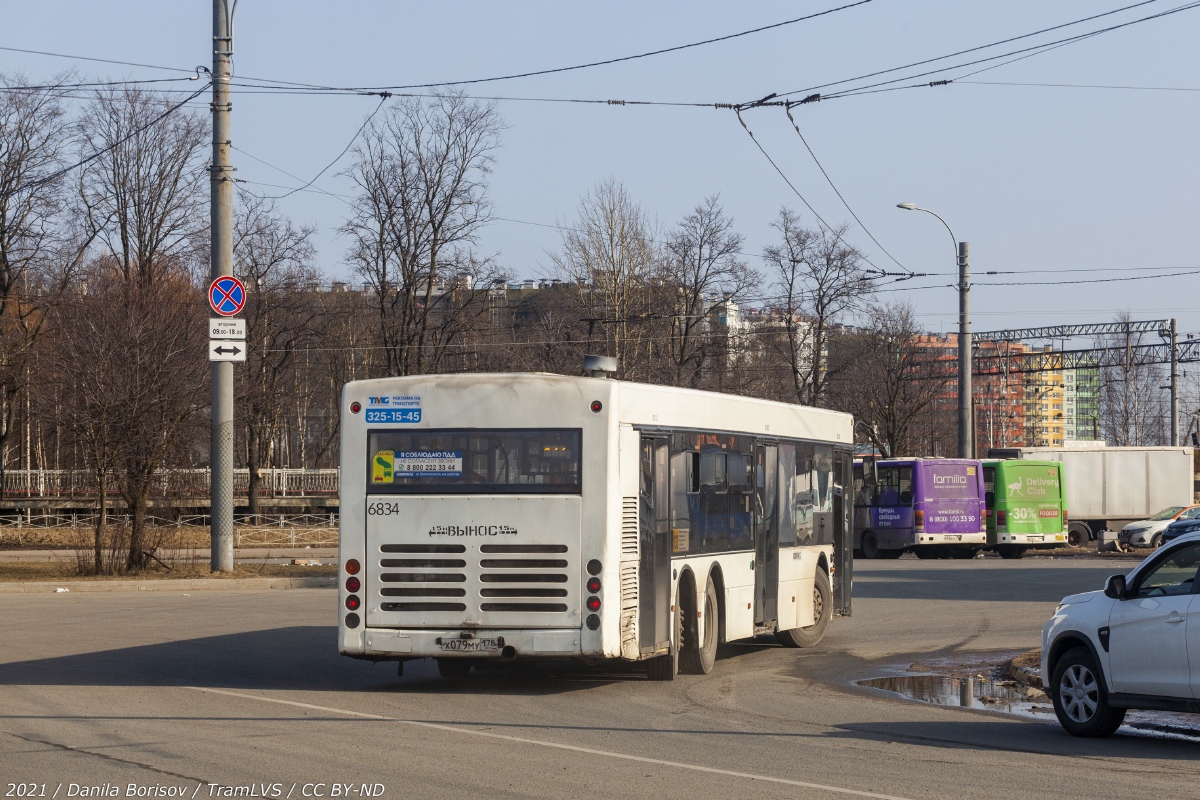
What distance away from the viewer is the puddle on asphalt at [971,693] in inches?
486

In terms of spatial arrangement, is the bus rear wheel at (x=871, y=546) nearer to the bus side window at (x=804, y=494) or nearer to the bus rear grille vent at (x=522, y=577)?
the bus side window at (x=804, y=494)

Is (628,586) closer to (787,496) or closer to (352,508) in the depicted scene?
(352,508)

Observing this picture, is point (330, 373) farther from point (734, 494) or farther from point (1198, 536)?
point (1198, 536)

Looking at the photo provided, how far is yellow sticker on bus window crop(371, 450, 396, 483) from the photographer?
40.9ft

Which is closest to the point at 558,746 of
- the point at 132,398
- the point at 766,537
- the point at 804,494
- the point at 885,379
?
the point at 766,537

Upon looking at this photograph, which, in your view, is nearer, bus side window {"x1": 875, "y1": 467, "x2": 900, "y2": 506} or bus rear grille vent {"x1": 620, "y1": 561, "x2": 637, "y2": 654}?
bus rear grille vent {"x1": 620, "y1": 561, "x2": 637, "y2": 654}

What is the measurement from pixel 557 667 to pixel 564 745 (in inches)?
200

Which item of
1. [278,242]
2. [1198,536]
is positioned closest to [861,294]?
[278,242]

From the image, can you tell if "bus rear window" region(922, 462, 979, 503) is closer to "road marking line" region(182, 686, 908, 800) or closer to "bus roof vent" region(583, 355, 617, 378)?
"bus roof vent" region(583, 355, 617, 378)

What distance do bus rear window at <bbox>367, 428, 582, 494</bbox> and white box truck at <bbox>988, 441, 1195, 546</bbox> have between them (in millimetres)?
37515

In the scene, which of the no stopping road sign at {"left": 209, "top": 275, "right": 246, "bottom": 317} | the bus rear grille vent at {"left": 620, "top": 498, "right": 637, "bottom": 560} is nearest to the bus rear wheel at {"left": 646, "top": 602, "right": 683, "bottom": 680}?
the bus rear grille vent at {"left": 620, "top": 498, "right": 637, "bottom": 560}

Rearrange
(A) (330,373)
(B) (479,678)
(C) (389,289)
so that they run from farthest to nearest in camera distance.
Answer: (A) (330,373), (C) (389,289), (B) (479,678)

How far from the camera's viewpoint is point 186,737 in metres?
9.62

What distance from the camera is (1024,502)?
4194 centimetres
